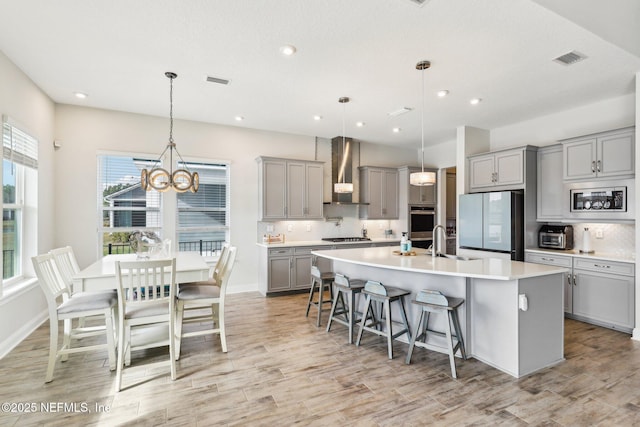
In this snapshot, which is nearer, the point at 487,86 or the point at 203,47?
the point at 203,47

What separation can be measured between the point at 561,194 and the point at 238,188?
5030mm

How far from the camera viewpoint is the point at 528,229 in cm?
478

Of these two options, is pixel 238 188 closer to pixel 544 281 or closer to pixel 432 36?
pixel 432 36

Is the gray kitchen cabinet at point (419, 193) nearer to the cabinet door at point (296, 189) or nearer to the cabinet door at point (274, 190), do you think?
the cabinet door at point (296, 189)

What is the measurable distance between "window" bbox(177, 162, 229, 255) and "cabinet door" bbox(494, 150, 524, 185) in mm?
4531

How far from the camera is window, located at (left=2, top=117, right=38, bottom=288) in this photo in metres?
3.38

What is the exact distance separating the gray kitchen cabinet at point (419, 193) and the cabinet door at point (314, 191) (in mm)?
1899

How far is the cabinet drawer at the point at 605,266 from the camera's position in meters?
3.68

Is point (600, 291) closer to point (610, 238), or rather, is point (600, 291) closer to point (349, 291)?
point (610, 238)

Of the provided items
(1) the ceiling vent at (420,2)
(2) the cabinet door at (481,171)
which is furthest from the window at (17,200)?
(2) the cabinet door at (481,171)

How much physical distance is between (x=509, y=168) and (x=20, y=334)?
6640 millimetres

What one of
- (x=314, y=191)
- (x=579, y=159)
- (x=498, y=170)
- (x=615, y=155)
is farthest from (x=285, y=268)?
(x=615, y=155)

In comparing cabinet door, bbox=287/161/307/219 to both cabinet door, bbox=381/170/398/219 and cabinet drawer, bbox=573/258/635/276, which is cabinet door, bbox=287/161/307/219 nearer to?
cabinet door, bbox=381/170/398/219

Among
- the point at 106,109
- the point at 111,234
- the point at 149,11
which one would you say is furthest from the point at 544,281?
the point at 106,109
